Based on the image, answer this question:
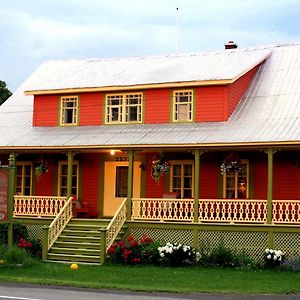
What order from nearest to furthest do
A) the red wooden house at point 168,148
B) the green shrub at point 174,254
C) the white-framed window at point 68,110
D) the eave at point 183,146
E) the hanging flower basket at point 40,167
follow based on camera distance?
1. the green shrub at point 174,254
2. the eave at point 183,146
3. the red wooden house at point 168,148
4. the hanging flower basket at point 40,167
5. the white-framed window at point 68,110

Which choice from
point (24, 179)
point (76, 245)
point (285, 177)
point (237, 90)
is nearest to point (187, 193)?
point (285, 177)

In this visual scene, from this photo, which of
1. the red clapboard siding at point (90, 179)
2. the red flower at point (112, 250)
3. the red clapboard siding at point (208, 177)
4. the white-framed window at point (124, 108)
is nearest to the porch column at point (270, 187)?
the red clapboard siding at point (208, 177)

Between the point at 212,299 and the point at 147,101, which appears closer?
the point at 212,299

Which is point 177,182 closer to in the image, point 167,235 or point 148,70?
point 167,235

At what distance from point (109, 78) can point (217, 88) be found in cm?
485

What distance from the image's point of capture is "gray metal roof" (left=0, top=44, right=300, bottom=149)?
23.3 metres

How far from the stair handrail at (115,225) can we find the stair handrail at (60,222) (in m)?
2.00

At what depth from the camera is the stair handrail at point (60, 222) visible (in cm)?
2369

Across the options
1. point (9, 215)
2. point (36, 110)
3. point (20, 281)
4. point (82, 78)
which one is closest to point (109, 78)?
point (82, 78)

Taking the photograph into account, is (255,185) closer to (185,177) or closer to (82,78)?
(185,177)

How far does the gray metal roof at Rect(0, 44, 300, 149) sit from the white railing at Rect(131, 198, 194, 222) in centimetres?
202

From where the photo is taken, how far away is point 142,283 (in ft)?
57.4

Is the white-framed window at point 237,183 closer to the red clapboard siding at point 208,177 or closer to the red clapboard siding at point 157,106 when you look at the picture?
the red clapboard siding at point 208,177

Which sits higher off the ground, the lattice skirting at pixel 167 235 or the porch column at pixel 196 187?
the porch column at pixel 196 187
